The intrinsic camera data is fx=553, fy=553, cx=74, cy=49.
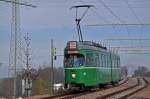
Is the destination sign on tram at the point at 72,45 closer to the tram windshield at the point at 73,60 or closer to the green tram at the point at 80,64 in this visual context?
the green tram at the point at 80,64

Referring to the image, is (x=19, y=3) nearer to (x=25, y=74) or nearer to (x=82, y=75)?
(x=82, y=75)

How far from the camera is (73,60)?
135 ft

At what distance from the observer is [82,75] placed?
4138 cm

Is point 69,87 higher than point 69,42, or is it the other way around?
point 69,42

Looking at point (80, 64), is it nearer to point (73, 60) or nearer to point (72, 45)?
point (73, 60)

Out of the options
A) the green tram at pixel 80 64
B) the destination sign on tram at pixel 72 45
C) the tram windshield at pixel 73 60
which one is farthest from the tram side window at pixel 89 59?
the destination sign on tram at pixel 72 45

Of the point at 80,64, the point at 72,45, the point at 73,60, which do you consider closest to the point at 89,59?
the point at 80,64

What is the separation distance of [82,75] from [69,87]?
4.68ft

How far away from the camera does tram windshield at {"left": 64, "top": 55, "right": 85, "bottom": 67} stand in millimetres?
41094

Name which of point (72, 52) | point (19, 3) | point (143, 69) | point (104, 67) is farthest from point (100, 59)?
point (143, 69)

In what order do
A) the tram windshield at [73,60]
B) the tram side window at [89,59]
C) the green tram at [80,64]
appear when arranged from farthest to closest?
1. the tram side window at [89,59]
2. the tram windshield at [73,60]
3. the green tram at [80,64]

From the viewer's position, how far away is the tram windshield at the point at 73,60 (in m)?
41.1

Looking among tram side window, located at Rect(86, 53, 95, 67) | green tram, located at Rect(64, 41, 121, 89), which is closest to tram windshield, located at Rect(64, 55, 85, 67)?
green tram, located at Rect(64, 41, 121, 89)

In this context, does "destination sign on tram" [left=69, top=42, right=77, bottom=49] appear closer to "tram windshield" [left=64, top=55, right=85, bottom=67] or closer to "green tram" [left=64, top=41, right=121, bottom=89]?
"green tram" [left=64, top=41, right=121, bottom=89]
